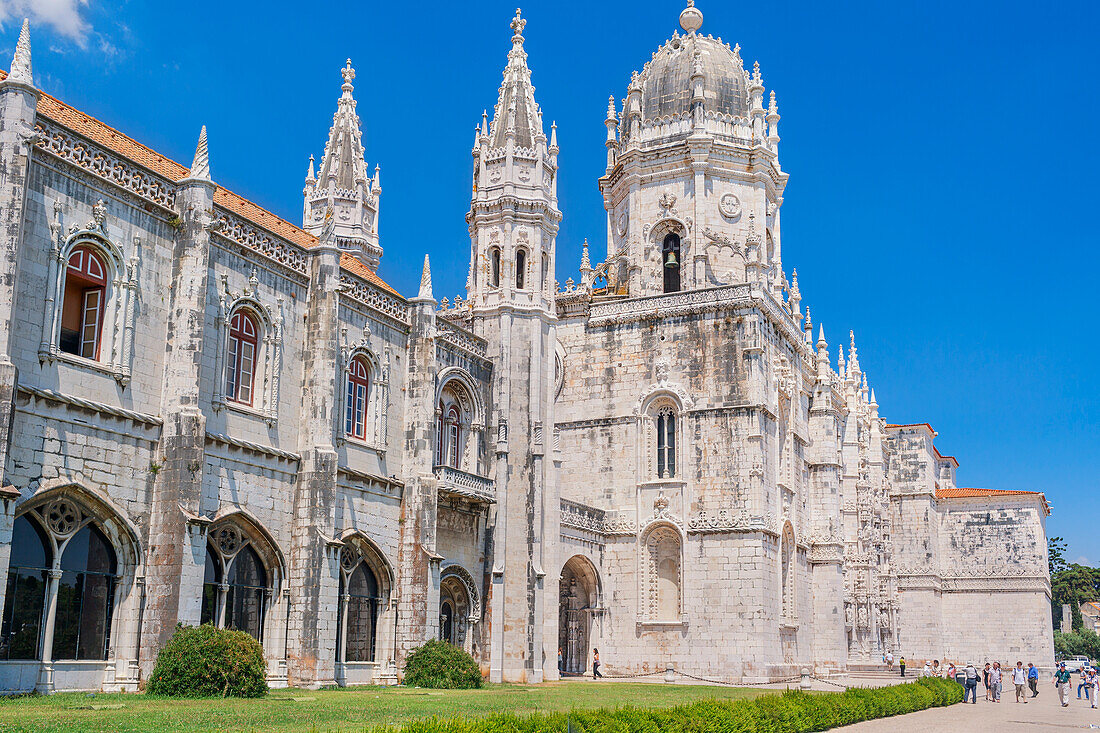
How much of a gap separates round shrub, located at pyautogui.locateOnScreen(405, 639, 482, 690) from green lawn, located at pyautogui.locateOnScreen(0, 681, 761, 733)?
1.04m

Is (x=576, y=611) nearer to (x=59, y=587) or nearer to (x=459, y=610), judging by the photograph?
(x=459, y=610)

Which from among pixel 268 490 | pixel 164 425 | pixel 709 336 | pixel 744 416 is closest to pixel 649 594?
pixel 744 416

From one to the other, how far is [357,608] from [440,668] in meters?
2.74

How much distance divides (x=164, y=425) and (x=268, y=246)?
5.61 m

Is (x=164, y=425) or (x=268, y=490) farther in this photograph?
(x=268, y=490)

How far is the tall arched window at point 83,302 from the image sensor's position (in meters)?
20.2

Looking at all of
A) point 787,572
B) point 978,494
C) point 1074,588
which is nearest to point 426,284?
point 787,572

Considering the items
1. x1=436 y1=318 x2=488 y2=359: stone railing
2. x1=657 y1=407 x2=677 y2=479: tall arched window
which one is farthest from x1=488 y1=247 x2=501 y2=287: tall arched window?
x1=657 y1=407 x2=677 y2=479: tall arched window

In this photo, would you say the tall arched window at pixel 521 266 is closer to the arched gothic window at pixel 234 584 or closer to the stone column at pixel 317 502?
the stone column at pixel 317 502

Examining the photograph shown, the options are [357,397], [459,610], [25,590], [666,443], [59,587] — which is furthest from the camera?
[666,443]

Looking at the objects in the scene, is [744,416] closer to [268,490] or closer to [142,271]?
[268,490]

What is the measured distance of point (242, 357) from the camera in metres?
24.3

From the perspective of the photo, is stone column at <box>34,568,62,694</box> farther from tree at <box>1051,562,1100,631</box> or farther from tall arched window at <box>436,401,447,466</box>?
tree at <box>1051,562,1100,631</box>

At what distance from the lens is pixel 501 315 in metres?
33.9
